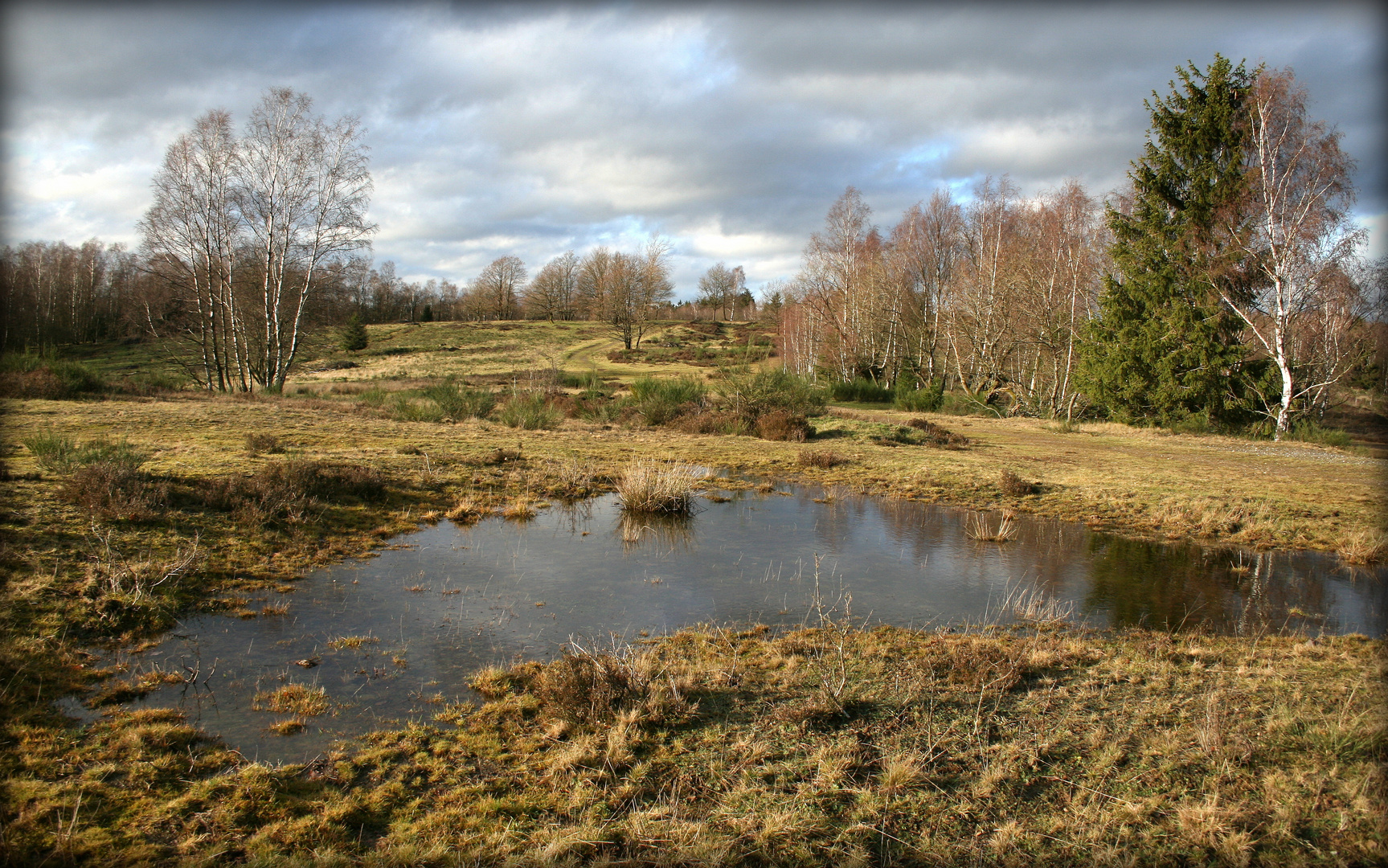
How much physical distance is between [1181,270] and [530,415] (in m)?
25.4

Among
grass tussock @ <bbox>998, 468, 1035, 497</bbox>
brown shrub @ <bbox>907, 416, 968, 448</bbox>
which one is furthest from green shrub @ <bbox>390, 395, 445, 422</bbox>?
grass tussock @ <bbox>998, 468, 1035, 497</bbox>

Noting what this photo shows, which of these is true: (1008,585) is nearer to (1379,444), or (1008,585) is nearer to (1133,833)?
(1133,833)

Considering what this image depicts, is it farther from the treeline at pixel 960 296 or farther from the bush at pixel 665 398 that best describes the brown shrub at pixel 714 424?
the treeline at pixel 960 296

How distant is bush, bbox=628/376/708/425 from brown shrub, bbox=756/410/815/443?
281 cm

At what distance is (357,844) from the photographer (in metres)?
3.42

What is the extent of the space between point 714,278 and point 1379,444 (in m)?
85.3

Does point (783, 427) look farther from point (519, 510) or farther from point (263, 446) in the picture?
point (263, 446)

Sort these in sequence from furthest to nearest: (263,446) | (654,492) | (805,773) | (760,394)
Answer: (760,394) < (263,446) < (654,492) < (805,773)

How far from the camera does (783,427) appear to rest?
2178 cm

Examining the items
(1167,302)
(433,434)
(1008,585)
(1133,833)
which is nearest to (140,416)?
(433,434)

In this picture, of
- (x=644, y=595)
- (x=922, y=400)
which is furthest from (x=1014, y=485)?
(x=922, y=400)

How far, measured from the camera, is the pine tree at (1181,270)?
2588cm

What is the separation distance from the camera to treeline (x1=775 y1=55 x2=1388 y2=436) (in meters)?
24.0

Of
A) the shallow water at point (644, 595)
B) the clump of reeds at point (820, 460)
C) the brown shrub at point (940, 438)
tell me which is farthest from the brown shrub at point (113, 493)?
the brown shrub at point (940, 438)
